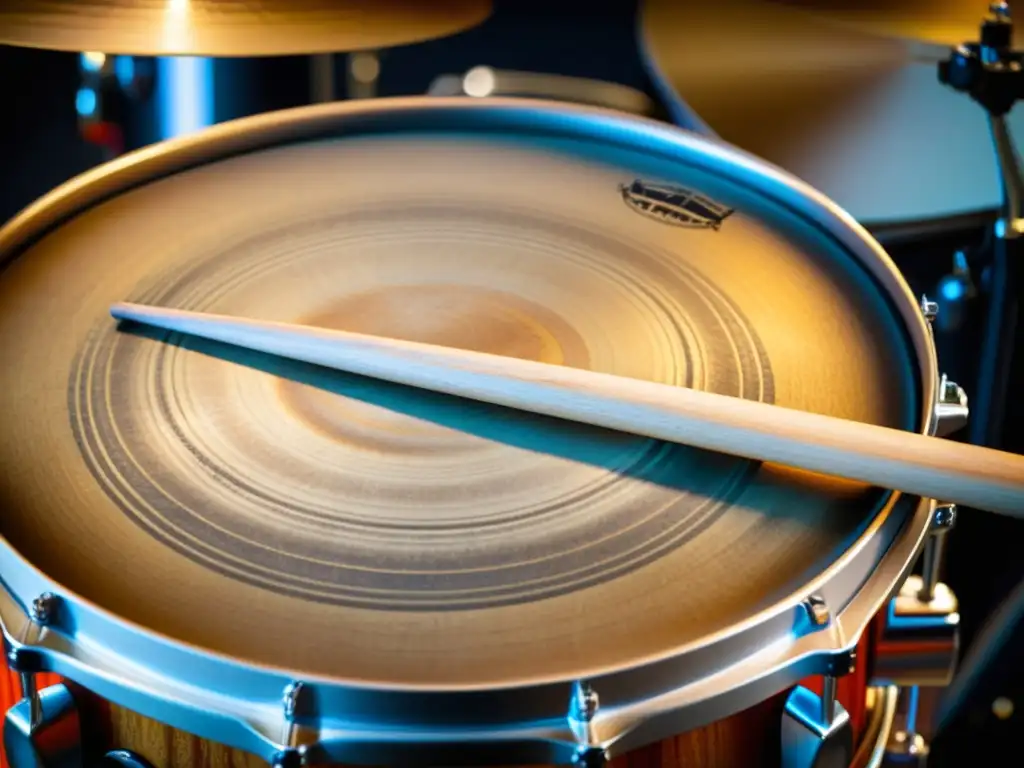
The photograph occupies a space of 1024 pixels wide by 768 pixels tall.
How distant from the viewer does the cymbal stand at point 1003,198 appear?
967mm

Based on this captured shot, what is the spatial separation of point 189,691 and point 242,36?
617 mm

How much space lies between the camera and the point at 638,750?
1.65 ft

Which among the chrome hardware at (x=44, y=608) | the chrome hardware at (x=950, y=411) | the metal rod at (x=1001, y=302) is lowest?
the chrome hardware at (x=44, y=608)

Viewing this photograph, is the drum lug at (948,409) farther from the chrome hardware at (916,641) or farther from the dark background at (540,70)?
the dark background at (540,70)

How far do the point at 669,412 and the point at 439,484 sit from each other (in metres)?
0.12

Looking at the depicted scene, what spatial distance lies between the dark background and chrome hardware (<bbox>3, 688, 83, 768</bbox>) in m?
0.88

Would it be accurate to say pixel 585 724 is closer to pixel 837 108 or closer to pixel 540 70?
pixel 837 108

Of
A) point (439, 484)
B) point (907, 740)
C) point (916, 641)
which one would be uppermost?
point (439, 484)

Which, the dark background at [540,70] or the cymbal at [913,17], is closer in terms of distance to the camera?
the cymbal at [913,17]

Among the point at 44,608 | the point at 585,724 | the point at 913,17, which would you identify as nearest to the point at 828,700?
the point at 585,724

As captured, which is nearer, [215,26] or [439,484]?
[439,484]

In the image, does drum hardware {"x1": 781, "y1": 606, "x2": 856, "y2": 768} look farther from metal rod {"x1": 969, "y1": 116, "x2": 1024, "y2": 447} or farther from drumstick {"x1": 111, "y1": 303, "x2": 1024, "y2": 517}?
metal rod {"x1": 969, "y1": 116, "x2": 1024, "y2": 447}

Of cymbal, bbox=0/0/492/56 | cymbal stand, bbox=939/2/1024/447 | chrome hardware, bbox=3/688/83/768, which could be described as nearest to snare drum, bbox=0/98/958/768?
chrome hardware, bbox=3/688/83/768

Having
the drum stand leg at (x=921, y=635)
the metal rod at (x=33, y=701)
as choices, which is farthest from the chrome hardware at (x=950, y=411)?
the metal rod at (x=33, y=701)
